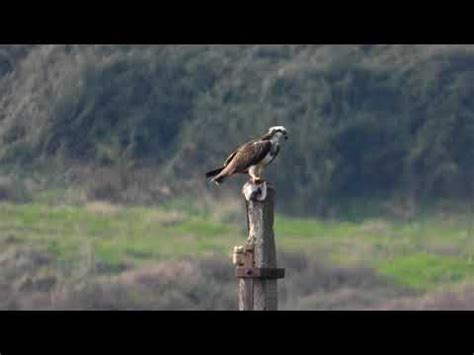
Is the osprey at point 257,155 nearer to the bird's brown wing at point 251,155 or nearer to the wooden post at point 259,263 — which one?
the bird's brown wing at point 251,155

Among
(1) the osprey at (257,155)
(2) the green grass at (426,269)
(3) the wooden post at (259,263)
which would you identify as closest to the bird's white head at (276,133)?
(1) the osprey at (257,155)

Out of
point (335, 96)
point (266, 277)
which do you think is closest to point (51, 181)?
point (335, 96)

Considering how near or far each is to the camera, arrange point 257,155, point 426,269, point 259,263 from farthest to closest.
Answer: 1. point 426,269
2. point 257,155
3. point 259,263

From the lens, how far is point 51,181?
797 inches

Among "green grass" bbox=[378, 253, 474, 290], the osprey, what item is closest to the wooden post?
the osprey

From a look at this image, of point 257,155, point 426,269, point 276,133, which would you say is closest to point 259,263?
point 257,155

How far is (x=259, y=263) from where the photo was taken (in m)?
7.71

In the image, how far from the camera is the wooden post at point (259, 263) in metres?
7.64

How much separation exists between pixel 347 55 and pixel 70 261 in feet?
18.5

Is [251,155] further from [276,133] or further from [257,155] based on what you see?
[276,133]

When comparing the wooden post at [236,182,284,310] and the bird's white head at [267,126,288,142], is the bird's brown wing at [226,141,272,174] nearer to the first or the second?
the bird's white head at [267,126,288,142]

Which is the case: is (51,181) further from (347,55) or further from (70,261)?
(347,55)

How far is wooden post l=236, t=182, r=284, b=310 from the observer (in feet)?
25.1

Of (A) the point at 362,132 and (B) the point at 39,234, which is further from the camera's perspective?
(A) the point at 362,132
